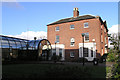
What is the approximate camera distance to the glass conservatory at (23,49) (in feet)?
63.5

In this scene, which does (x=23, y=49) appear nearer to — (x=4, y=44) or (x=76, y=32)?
(x=4, y=44)

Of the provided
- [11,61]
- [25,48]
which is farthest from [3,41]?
[25,48]

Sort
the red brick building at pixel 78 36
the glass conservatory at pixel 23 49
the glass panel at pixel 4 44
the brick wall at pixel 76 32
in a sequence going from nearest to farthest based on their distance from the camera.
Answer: the glass panel at pixel 4 44, the glass conservatory at pixel 23 49, the brick wall at pixel 76 32, the red brick building at pixel 78 36

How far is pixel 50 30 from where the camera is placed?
3288 cm

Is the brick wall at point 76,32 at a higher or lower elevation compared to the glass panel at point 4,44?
higher

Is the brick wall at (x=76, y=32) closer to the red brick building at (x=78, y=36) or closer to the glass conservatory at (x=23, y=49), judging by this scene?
the red brick building at (x=78, y=36)

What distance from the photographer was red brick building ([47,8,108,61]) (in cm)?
2562

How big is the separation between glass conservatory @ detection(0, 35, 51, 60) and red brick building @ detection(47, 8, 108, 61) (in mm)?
5328

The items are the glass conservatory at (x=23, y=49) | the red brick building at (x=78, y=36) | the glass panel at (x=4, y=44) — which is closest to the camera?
the glass panel at (x=4, y=44)

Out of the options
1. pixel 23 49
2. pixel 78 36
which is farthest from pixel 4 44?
pixel 78 36

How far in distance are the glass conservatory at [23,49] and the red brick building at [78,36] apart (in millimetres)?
5328

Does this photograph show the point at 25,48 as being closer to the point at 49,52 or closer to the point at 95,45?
the point at 49,52

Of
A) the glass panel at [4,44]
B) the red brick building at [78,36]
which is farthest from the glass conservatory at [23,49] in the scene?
the red brick building at [78,36]

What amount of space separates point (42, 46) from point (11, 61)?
296 inches
